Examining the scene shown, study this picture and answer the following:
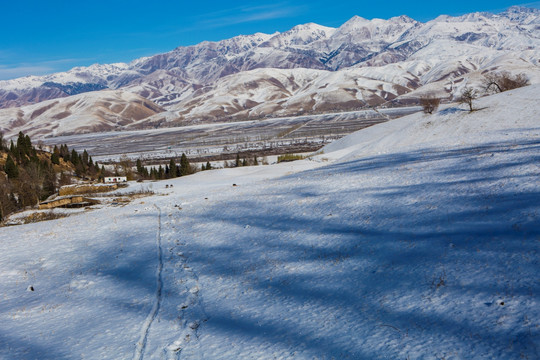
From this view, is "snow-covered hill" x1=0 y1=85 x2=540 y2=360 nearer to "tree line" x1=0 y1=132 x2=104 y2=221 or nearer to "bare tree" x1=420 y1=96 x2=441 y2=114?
"tree line" x1=0 y1=132 x2=104 y2=221

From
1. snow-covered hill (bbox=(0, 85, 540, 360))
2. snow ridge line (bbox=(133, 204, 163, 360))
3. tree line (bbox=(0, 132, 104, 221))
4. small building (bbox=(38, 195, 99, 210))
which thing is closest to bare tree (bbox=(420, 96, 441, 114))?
snow-covered hill (bbox=(0, 85, 540, 360))

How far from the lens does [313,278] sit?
1523 cm

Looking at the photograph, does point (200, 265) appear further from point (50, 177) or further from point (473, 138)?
point (50, 177)

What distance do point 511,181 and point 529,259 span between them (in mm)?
10469

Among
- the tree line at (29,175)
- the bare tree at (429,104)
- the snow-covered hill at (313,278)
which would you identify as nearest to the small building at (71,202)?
the tree line at (29,175)

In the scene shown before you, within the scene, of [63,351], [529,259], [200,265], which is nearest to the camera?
[529,259]

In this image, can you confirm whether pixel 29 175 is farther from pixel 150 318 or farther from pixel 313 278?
pixel 313 278

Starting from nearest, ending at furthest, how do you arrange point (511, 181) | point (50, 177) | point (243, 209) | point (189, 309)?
point (189, 309)
point (511, 181)
point (243, 209)
point (50, 177)

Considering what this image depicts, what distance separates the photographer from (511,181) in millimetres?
20516

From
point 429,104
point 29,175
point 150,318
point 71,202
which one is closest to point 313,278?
point 150,318

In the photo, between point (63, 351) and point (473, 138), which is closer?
point (63, 351)

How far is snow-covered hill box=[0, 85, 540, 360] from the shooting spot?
10.6 m

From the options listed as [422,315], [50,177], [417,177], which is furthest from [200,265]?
[50,177]

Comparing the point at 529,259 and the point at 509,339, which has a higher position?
the point at 529,259
